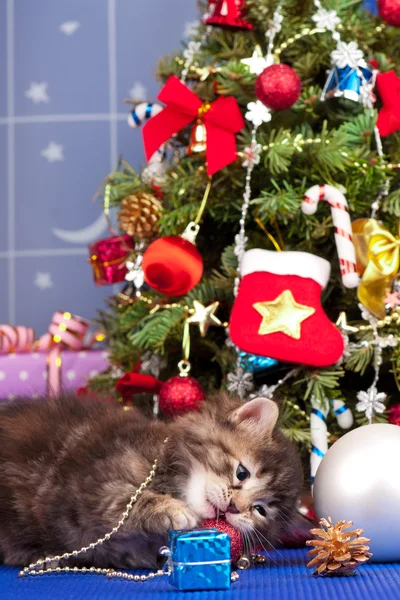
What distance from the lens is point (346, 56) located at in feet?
5.88

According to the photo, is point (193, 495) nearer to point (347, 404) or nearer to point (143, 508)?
point (143, 508)

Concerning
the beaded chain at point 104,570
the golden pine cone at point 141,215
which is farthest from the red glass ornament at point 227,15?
the beaded chain at point 104,570

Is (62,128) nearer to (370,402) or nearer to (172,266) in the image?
(172,266)

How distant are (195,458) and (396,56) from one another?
1.17 metres

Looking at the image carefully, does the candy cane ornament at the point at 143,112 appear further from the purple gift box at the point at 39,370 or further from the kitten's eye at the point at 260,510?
the kitten's eye at the point at 260,510

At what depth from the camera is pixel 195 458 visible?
1333 mm

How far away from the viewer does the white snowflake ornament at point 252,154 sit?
1.77 metres

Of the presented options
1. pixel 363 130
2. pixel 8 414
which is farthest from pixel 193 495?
pixel 363 130

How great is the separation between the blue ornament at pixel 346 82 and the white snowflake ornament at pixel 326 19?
4.2 inches

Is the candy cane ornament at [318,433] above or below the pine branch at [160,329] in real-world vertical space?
below

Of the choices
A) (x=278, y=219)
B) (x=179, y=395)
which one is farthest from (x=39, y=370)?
(x=278, y=219)

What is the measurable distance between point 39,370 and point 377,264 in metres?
1.05

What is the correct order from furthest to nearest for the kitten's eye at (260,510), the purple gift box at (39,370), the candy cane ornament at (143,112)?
the purple gift box at (39,370), the candy cane ornament at (143,112), the kitten's eye at (260,510)

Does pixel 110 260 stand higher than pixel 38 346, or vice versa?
pixel 110 260
